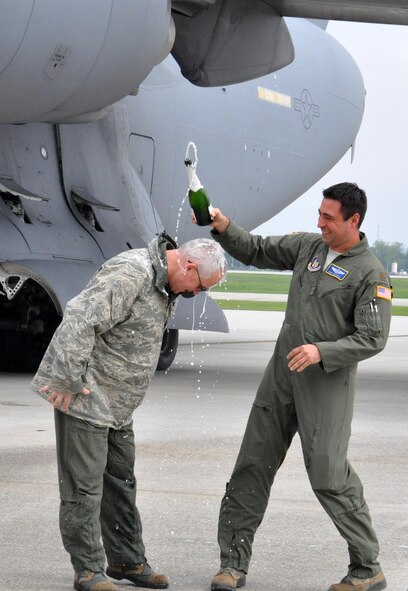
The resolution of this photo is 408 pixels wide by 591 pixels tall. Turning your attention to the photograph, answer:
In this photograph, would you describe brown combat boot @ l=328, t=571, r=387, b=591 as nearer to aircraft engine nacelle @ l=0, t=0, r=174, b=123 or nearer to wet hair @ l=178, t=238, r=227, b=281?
wet hair @ l=178, t=238, r=227, b=281

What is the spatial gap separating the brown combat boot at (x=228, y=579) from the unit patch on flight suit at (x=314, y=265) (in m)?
1.28

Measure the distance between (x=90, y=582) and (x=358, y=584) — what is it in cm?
106

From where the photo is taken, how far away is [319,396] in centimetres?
516

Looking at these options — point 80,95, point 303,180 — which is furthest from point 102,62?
point 303,180

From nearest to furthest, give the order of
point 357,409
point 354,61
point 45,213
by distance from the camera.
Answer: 1. point 357,409
2. point 45,213
3. point 354,61

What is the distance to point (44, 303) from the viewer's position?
12.6m

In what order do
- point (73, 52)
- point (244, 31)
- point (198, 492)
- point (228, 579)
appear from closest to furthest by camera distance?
point (228, 579) < point (198, 492) < point (73, 52) < point (244, 31)

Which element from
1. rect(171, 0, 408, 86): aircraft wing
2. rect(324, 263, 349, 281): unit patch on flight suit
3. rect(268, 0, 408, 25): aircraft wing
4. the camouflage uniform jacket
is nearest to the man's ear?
rect(324, 263, 349, 281): unit patch on flight suit

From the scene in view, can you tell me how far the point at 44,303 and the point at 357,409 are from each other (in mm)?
3488

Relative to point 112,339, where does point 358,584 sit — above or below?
below

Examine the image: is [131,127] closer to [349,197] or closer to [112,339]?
[349,197]

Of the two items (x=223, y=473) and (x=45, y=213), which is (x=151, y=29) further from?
(x=223, y=473)

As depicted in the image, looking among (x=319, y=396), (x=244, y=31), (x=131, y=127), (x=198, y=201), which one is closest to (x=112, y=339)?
(x=198, y=201)

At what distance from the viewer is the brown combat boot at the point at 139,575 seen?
16.8ft
